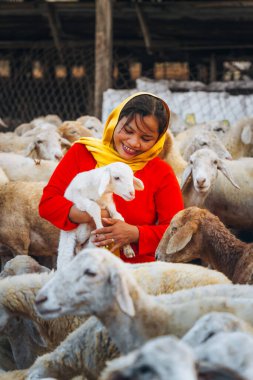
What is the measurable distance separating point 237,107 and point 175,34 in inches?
113

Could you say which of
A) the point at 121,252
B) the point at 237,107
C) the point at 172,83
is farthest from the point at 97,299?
the point at 172,83

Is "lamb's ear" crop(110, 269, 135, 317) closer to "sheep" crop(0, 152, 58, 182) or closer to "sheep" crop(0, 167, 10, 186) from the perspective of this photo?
"sheep" crop(0, 167, 10, 186)

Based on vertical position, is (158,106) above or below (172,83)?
above

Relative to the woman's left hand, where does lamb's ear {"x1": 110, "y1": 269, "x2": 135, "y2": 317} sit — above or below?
above

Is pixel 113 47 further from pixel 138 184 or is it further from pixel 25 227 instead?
pixel 138 184

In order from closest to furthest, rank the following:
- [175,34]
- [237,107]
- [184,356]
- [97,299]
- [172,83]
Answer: [184,356]
[97,299]
[237,107]
[172,83]
[175,34]

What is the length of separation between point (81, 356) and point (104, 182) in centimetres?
103

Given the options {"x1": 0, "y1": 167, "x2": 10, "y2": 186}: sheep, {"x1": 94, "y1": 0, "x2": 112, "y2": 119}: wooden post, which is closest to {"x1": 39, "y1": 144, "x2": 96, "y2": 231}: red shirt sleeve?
{"x1": 0, "y1": 167, "x2": 10, "y2": 186}: sheep

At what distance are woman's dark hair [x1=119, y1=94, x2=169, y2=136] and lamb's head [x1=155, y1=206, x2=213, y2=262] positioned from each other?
0.73m

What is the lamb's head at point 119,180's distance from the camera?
163 inches

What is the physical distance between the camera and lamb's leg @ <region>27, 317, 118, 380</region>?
3.31 meters

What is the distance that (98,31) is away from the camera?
1104cm

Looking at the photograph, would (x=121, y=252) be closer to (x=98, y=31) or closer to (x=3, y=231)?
(x=3, y=231)

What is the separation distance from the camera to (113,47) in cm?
1389
